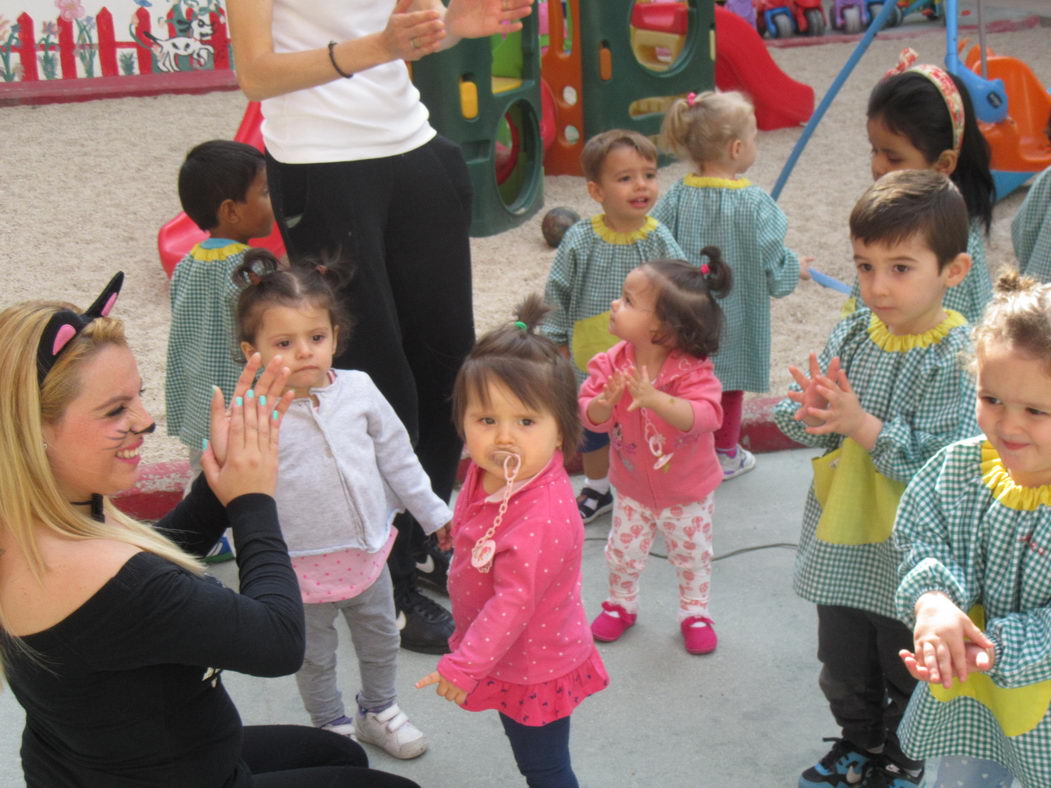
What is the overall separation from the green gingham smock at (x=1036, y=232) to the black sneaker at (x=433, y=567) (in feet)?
6.25

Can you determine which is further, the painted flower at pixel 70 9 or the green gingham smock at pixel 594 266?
the painted flower at pixel 70 9

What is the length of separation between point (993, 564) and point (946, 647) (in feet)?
0.84

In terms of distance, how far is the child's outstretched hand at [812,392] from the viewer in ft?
7.77

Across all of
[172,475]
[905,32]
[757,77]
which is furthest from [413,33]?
[905,32]

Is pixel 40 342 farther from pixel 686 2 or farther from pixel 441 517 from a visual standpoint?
pixel 686 2

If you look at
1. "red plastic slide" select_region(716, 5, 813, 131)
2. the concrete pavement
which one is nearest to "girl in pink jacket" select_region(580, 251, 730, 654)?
the concrete pavement

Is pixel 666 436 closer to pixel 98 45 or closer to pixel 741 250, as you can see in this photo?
pixel 741 250

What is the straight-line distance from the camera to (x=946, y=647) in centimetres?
187

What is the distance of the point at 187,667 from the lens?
1995 mm

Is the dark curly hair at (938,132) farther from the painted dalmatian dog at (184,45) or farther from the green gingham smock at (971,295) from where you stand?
the painted dalmatian dog at (184,45)

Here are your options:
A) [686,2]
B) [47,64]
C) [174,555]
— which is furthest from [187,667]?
[47,64]

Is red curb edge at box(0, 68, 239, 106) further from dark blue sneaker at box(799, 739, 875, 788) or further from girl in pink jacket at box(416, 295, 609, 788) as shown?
dark blue sneaker at box(799, 739, 875, 788)

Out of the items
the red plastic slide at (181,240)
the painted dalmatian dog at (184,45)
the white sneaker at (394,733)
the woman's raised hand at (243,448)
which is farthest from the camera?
the painted dalmatian dog at (184,45)

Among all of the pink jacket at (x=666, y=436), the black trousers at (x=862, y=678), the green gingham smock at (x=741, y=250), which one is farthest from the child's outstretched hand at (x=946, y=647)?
the green gingham smock at (x=741, y=250)
